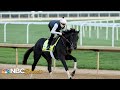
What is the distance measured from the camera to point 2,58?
12477mm

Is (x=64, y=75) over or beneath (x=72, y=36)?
beneath

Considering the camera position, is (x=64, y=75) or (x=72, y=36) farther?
(x=64, y=75)

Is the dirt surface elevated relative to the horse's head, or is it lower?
lower

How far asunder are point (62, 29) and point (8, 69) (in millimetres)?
Result: 2436

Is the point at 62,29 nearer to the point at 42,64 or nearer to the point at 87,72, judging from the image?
the point at 87,72

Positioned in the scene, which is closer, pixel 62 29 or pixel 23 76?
pixel 62 29

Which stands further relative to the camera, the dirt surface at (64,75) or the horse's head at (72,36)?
the dirt surface at (64,75)

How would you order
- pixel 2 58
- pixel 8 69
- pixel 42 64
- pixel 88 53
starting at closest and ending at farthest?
pixel 8 69
pixel 42 64
pixel 2 58
pixel 88 53

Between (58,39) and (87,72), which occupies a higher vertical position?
(58,39)

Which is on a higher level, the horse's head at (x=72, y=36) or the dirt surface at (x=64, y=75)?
the horse's head at (x=72, y=36)

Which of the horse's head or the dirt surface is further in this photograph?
the dirt surface

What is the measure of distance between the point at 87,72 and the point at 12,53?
167 inches

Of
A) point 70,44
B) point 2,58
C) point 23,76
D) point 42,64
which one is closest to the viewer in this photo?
point 70,44

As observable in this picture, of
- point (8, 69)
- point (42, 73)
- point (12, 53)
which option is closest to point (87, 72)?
point (42, 73)
